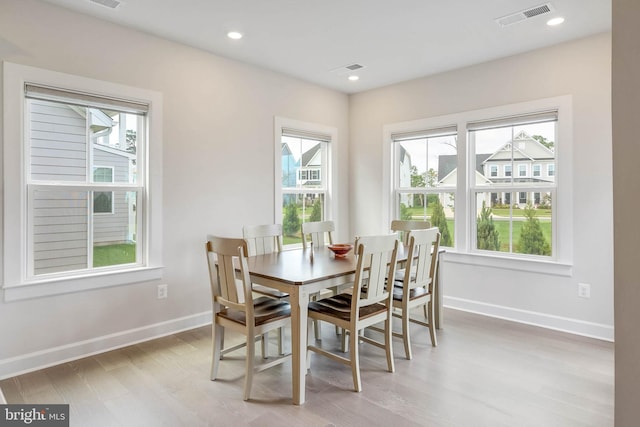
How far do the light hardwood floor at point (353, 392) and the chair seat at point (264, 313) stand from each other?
47cm

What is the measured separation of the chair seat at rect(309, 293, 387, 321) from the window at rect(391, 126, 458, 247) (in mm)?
2088

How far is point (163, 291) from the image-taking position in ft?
11.4

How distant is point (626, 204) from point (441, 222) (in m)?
3.50

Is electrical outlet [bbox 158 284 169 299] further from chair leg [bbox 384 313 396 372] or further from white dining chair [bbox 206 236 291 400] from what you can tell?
chair leg [bbox 384 313 396 372]

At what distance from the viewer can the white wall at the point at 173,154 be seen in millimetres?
2742

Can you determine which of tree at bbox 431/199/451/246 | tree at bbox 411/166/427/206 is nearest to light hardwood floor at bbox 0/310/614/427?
tree at bbox 431/199/451/246

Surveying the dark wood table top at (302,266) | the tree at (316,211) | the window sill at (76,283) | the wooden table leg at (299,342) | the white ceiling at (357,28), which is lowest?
the wooden table leg at (299,342)

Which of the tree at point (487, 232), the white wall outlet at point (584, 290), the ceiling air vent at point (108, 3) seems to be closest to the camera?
the ceiling air vent at point (108, 3)

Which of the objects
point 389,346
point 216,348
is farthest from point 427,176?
point 216,348

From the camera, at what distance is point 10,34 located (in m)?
2.63

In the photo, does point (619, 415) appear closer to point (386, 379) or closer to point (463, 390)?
point (463, 390)

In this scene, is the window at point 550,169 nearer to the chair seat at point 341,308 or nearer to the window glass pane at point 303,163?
the chair seat at point 341,308

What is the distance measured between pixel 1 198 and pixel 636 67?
11.4ft

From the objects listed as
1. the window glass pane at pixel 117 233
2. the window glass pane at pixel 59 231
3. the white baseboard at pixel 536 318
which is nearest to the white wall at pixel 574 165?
the white baseboard at pixel 536 318
